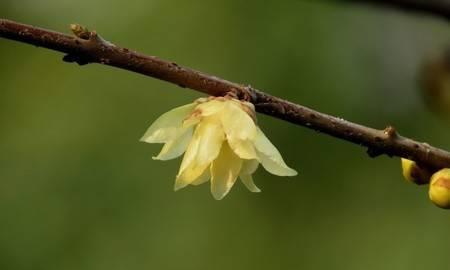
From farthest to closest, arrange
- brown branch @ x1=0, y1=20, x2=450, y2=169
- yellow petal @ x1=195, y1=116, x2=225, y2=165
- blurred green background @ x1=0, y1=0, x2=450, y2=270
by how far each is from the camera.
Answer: blurred green background @ x1=0, y1=0, x2=450, y2=270, yellow petal @ x1=195, y1=116, x2=225, y2=165, brown branch @ x1=0, y1=20, x2=450, y2=169

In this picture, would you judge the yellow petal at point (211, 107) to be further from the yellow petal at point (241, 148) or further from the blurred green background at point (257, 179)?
the blurred green background at point (257, 179)

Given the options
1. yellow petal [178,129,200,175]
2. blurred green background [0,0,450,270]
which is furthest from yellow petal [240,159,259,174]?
blurred green background [0,0,450,270]

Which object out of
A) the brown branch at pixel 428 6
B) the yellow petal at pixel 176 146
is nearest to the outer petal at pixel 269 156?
the yellow petal at pixel 176 146

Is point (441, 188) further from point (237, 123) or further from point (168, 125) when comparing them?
point (168, 125)

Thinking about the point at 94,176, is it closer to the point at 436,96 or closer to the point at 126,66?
the point at 436,96

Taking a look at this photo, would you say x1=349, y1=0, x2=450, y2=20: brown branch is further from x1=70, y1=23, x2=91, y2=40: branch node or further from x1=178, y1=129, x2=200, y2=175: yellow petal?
x1=70, y1=23, x2=91, y2=40: branch node

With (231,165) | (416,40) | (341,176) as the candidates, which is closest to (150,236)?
(341,176)

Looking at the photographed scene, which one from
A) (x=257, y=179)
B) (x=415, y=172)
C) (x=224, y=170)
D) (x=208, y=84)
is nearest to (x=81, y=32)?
(x=208, y=84)
